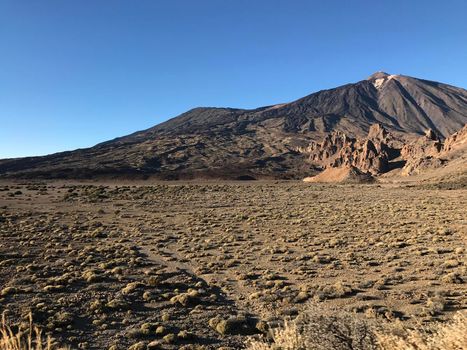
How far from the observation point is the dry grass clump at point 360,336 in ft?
13.2

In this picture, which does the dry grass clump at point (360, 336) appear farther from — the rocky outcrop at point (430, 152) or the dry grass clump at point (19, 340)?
the rocky outcrop at point (430, 152)

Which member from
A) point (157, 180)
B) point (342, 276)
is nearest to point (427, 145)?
point (157, 180)

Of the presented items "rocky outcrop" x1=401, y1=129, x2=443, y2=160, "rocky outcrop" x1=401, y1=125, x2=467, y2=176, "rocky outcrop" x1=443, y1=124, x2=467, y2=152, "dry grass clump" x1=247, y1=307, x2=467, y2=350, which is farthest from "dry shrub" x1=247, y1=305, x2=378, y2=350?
"rocky outcrop" x1=401, y1=129, x2=443, y2=160

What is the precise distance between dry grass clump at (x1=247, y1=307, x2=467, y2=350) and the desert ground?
0.48m

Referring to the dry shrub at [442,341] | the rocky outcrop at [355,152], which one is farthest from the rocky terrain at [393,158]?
the dry shrub at [442,341]

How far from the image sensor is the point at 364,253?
2002cm

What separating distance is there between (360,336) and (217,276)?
11824 mm

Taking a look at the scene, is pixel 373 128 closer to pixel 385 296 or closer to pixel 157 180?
pixel 157 180

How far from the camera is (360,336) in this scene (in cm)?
521

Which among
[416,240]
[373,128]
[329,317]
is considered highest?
[373,128]

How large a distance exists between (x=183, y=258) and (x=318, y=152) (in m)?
146

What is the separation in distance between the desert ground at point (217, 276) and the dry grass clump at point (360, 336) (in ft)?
1.58

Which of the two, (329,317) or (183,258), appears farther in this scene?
(183,258)

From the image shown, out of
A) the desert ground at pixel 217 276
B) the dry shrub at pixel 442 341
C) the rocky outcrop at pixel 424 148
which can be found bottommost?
the desert ground at pixel 217 276
